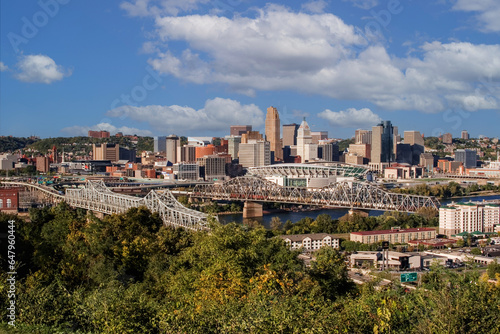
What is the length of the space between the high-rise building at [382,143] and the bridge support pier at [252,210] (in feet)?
149

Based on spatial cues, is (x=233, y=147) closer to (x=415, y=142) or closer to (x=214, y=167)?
(x=214, y=167)

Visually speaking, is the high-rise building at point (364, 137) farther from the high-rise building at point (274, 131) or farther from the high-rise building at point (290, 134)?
the high-rise building at point (274, 131)

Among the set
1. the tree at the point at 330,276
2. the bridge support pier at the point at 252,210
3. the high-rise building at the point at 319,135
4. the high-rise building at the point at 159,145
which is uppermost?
the high-rise building at the point at 319,135

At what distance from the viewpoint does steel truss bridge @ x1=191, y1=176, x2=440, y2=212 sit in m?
32.7

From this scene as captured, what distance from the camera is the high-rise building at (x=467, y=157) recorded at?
77.9 m

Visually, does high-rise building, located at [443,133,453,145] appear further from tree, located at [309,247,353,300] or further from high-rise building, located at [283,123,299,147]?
tree, located at [309,247,353,300]

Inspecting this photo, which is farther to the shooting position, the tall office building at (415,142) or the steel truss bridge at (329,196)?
the tall office building at (415,142)

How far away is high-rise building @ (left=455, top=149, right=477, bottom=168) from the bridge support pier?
166 ft

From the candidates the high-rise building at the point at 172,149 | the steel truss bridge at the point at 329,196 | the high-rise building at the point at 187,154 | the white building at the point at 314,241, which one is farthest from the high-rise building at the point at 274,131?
the white building at the point at 314,241

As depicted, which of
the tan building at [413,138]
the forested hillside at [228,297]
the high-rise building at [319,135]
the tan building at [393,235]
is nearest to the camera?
the forested hillside at [228,297]

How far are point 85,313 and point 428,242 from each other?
53.9ft

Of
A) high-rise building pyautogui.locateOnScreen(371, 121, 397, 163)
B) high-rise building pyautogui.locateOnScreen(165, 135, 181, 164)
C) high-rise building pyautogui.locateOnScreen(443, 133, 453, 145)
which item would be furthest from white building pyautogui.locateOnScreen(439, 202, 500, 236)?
high-rise building pyautogui.locateOnScreen(443, 133, 453, 145)

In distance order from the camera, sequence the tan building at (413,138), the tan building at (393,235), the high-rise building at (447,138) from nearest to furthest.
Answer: the tan building at (393,235) → the tan building at (413,138) → the high-rise building at (447,138)

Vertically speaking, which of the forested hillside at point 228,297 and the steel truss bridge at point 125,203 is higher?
the forested hillside at point 228,297
